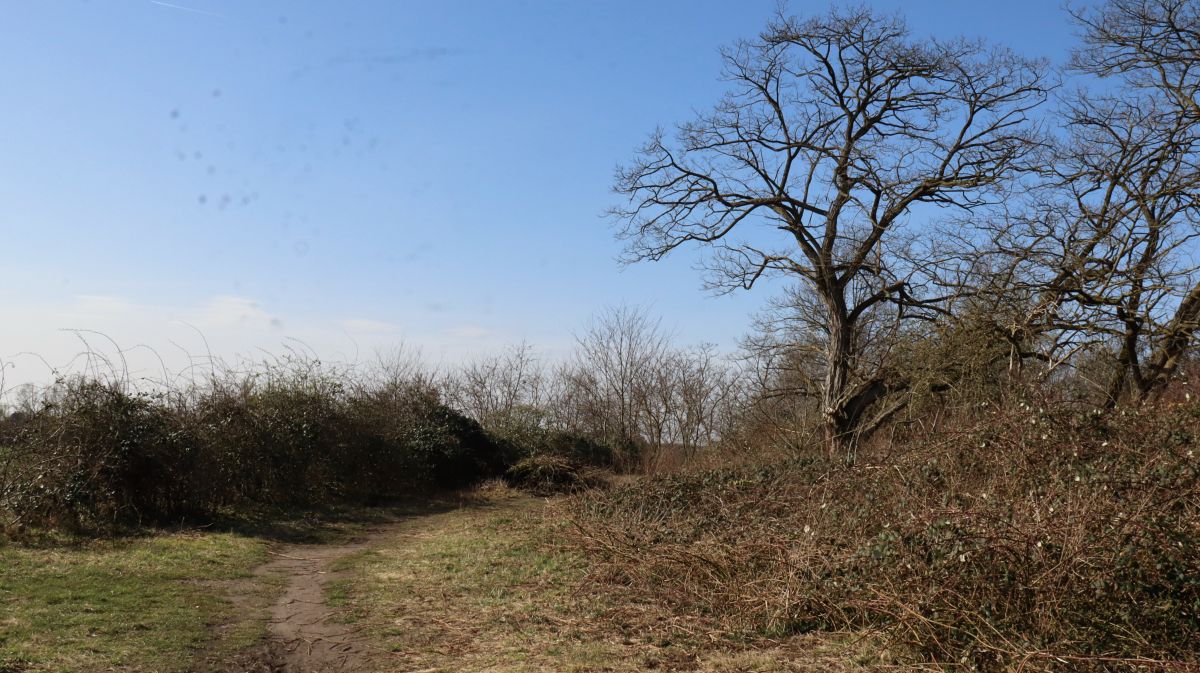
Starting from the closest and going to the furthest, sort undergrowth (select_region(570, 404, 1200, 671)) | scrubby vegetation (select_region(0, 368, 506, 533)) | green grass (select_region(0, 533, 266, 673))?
undergrowth (select_region(570, 404, 1200, 671)), green grass (select_region(0, 533, 266, 673)), scrubby vegetation (select_region(0, 368, 506, 533))

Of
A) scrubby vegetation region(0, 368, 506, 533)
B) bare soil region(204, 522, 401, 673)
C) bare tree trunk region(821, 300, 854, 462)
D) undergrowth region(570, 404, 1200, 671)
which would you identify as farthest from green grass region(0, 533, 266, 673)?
bare tree trunk region(821, 300, 854, 462)

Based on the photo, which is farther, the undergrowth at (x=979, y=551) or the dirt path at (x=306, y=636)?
the dirt path at (x=306, y=636)

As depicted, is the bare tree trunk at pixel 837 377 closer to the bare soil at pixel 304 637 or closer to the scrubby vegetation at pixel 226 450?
the scrubby vegetation at pixel 226 450

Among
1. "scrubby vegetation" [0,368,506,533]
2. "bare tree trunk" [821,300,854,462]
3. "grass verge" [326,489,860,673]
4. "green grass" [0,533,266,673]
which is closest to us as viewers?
"grass verge" [326,489,860,673]

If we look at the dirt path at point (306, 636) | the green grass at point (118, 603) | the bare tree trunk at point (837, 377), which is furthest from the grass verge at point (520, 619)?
the bare tree trunk at point (837, 377)

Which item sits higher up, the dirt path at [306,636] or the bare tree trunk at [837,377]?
the bare tree trunk at [837,377]

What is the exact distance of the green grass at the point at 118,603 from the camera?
5.83m

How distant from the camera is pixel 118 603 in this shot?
7305 millimetres

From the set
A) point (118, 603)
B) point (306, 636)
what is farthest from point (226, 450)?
point (306, 636)

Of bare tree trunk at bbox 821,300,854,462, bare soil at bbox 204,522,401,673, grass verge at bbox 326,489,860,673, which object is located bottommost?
bare soil at bbox 204,522,401,673

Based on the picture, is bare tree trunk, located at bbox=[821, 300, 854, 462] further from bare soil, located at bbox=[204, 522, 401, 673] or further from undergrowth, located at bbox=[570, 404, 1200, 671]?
bare soil, located at bbox=[204, 522, 401, 673]

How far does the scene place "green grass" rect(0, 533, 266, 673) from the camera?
5.83m

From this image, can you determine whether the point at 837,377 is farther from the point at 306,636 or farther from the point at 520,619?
the point at 306,636

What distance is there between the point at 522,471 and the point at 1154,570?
16.4 metres
